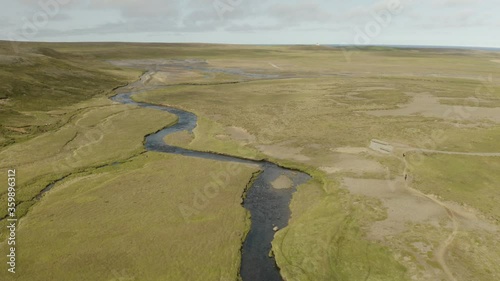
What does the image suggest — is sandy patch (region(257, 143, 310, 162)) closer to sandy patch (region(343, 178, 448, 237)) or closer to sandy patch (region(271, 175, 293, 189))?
sandy patch (region(271, 175, 293, 189))

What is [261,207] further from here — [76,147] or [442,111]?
[442,111]

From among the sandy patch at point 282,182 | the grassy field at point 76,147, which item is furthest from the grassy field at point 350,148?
the grassy field at point 76,147

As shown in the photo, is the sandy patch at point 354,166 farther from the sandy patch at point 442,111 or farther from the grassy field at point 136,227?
the sandy patch at point 442,111

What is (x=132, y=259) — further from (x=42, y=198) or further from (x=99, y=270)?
(x=42, y=198)

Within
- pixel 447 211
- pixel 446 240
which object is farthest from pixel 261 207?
pixel 447 211

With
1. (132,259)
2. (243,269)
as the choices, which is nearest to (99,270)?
(132,259)
